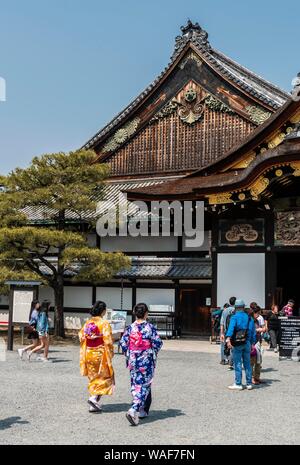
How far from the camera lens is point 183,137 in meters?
27.0

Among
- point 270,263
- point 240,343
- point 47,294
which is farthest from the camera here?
point 47,294

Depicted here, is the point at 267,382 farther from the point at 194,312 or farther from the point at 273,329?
the point at 194,312

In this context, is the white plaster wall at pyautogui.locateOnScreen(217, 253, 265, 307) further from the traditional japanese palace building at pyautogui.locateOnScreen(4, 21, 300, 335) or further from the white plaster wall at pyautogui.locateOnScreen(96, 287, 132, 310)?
the white plaster wall at pyautogui.locateOnScreen(96, 287, 132, 310)

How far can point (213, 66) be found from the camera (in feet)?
87.1

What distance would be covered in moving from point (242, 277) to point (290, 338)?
4734 mm

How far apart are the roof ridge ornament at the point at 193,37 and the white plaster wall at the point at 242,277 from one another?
42.1 feet

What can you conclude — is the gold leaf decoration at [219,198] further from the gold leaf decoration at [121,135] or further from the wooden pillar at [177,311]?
the gold leaf decoration at [121,135]

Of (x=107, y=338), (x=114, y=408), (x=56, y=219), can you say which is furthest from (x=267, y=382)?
(x=56, y=219)

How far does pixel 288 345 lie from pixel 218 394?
5.54 metres

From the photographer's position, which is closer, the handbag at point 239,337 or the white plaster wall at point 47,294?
the handbag at point 239,337

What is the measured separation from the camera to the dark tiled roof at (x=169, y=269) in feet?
72.4

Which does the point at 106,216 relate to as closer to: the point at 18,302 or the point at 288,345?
the point at 18,302

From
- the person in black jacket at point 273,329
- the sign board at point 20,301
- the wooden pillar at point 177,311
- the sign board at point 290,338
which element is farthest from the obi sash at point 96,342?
the wooden pillar at point 177,311

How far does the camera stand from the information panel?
17.3 meters
